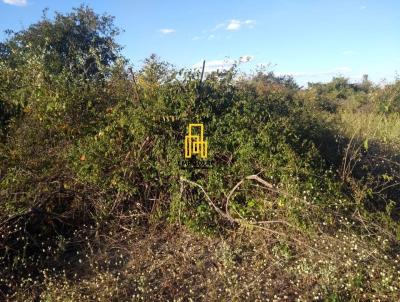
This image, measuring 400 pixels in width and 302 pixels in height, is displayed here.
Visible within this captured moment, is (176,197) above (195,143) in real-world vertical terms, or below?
below

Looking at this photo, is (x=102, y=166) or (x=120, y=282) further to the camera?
(x=102, y=166)

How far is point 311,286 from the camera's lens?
3457 millimetres

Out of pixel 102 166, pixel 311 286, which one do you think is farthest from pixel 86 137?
pixel 311 286

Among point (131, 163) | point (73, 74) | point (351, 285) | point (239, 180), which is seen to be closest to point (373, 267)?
point (351, 285)

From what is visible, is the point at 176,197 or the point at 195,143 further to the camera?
the point at 195,143

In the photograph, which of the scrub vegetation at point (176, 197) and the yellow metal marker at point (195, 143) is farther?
the yellow metal marker at point (195, 143)

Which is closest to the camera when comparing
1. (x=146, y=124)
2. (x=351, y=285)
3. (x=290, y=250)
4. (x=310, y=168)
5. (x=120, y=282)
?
(x=351, y=285)

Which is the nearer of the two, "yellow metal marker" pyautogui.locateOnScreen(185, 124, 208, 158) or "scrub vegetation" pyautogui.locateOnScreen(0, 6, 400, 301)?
"scrub vegetation" pyautogui.locateOnScreen(0, 6, 400, 301)

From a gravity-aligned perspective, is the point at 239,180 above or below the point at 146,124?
below

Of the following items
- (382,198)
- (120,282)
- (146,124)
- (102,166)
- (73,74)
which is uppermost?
(73,74)

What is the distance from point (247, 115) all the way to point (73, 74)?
2.66 m

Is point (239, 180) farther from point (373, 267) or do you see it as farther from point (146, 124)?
point (373, 267)

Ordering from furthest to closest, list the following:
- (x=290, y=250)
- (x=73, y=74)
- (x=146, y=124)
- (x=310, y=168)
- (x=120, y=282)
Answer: (x=73, y=74) → (x=146, y=124) → (x=310, y=168) → (x=290, y=250) → (x=120, y=282)

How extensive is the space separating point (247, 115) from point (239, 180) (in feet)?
2.75
